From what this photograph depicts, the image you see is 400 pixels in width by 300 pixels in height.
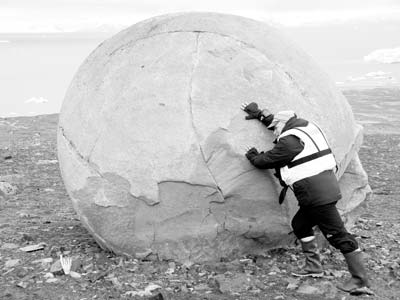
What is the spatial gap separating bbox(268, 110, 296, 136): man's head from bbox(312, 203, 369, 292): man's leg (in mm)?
760

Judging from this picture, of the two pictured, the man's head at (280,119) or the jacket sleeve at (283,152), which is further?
the man's head at (280,119)

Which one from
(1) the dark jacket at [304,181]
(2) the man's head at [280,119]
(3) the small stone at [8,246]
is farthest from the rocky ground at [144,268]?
(2) the man's head at [280,119]

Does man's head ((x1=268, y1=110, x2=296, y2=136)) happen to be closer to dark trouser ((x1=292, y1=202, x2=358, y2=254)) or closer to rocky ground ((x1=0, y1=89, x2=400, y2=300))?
dark trouser ((x1=292, y1=202, x2=358, y2=254))

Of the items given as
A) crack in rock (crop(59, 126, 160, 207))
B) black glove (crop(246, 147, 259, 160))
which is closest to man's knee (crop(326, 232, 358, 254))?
black glove (crop(246, 147, 259, 160))

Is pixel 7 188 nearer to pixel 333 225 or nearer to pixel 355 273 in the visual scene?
pixel 333 225

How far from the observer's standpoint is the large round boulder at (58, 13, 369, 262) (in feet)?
19.1

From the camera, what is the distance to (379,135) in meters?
15.7

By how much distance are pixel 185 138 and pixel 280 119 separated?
85 centimetres

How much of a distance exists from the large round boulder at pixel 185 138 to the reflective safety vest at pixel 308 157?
1.40 feet

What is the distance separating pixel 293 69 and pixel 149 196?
6.21 feet

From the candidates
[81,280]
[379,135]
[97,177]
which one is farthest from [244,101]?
[379,135]

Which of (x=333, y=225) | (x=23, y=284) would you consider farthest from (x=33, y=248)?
(x=333, y=225)

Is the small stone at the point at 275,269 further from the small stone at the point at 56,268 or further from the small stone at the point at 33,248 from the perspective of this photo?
the small stone at the point at 33,248

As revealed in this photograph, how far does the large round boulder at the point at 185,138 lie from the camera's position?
229 inches
